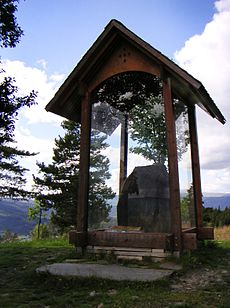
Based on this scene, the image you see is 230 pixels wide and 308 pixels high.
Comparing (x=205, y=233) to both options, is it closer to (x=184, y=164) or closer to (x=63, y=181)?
(x=184, y=164)

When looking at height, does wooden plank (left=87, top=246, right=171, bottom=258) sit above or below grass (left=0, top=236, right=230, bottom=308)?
above

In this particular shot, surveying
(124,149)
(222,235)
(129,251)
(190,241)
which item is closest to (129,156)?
(124,149)

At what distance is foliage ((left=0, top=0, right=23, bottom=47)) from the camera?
27.6 ft

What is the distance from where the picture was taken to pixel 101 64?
7.70 meters

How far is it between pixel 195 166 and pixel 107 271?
3.84 metres

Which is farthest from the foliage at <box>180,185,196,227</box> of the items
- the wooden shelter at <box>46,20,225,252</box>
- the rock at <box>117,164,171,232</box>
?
the rock at <box>117,164,171,232</box>

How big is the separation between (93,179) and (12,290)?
3132 millimetres

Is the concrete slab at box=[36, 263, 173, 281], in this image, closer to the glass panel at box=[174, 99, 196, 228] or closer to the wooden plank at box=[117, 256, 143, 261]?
the wooden plank at box=[117, 256, 143, 261]

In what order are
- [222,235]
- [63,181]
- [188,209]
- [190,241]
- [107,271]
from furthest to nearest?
1. [63,181]
2. [222,235]
3. [188,209]
4. [190,241]
5. [107,271]

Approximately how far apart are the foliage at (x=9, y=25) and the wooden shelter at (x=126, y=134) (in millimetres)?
2067

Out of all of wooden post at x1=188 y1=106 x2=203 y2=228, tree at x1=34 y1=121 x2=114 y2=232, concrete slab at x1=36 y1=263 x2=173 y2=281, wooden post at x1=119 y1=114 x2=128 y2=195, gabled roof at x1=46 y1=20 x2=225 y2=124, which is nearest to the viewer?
concrete slab at x1=36 y1=263 x2=173 y2=281

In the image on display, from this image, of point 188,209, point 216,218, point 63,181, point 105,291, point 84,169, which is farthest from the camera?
point 63,181

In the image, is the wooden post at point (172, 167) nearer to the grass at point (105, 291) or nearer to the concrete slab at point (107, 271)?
the grass at point (105, 291)

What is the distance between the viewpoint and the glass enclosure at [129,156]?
24.3 ft
